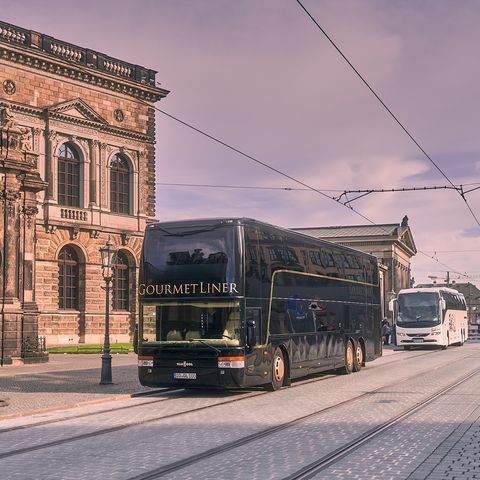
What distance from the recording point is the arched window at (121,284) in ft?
146

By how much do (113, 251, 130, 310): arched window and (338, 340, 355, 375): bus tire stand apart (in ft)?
73.4

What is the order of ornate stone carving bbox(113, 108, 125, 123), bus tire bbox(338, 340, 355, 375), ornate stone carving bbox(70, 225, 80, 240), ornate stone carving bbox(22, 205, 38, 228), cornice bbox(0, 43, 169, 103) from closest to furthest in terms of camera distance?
bus tire bbox(338, 340, 355, 375), ornate stone carving bbox(22, 205, 38, 228), cornice bbox(0, 43, 169, 103), ornate stone carving bbox(70, 225, 80, 240), ornate stone carving bbox(113, 108, 125, 123)

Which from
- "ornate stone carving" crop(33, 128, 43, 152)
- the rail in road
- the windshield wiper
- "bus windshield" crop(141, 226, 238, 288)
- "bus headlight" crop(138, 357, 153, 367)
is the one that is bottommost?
the rail in road

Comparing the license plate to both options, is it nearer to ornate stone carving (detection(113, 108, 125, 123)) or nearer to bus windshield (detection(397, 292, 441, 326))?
bus windshield (detection(397, 292, 441, 326))

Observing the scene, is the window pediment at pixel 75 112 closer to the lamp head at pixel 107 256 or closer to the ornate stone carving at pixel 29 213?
the ornate stone carving at pixel 29 213

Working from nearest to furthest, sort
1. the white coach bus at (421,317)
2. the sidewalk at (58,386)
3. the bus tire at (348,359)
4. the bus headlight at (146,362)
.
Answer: the sidewalk at (58,386) → the bus headlight at (146,362) → the bus tire at (348,359) → the white coach bus at (421,317)

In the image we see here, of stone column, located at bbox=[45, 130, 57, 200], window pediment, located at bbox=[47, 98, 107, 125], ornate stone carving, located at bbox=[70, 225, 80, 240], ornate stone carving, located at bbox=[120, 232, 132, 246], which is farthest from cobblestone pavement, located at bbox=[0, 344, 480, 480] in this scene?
ornate stone carving, located at bbox=[120, 232, 132, 246]

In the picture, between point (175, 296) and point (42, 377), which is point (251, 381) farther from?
point (42, 377)

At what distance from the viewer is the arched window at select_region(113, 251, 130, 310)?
44.4 m

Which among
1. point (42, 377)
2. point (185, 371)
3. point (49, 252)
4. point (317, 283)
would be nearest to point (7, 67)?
point (49, 252)

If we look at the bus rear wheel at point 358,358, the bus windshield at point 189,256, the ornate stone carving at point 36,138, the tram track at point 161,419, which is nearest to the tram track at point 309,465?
the tram track at point 161,419

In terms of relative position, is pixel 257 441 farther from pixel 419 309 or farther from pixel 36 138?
pixel 419 309

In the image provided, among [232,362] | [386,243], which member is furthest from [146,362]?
[386,243]

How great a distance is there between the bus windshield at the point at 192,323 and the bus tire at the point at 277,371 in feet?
6.41
